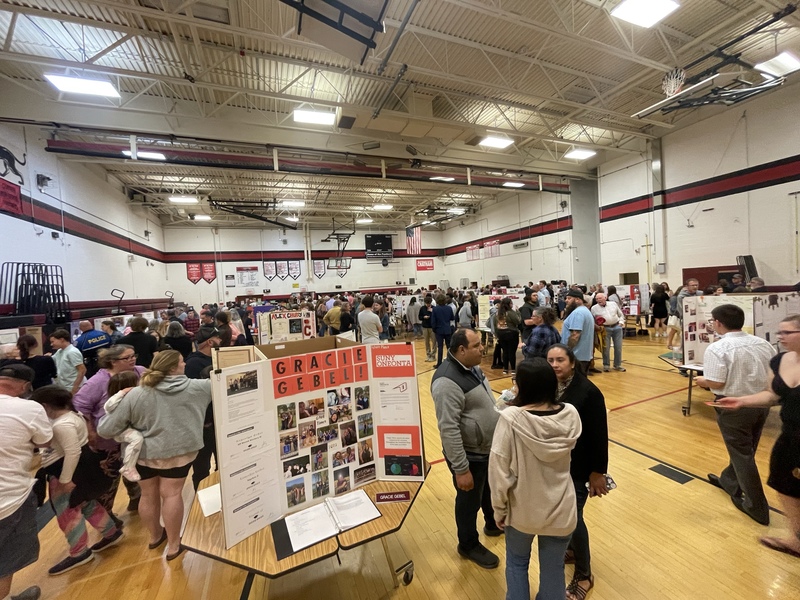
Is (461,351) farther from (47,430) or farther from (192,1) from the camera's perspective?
(192,1)

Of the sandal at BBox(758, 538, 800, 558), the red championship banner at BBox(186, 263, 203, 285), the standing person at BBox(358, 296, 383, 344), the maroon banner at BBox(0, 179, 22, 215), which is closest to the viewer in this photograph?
the sandal at BBox(758, 538, 800, 558)

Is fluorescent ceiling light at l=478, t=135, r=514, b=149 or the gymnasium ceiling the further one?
fluorescent ceiling light at l=478, t=135, r=514, b=149

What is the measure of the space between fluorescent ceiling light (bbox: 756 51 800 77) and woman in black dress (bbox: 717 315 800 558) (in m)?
6.81

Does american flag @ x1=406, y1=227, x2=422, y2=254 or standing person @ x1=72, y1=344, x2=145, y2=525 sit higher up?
american flag @ x1=406, y1=227, x2=422, y2=254

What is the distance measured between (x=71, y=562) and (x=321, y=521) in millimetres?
2301

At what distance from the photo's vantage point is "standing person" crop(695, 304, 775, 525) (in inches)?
92.3

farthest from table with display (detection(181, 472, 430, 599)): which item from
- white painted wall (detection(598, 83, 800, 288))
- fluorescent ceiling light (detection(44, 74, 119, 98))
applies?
white painted wall (detection(598, 83, 800, 288))

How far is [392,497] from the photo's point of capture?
1728 millimetres

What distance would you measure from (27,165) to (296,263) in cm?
1278

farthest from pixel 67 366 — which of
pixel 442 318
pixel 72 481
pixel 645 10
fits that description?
pixel 645 10

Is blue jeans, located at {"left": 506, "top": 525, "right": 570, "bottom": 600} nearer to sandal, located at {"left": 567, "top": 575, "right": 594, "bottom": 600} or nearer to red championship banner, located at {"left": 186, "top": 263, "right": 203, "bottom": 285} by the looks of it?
sandal, located at {"left": 567, "top": 575, "right": 594, "bottom": 600}

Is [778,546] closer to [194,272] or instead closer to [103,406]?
[103,406]

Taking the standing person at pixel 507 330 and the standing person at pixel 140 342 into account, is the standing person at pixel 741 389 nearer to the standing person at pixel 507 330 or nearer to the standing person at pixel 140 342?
the standing person at pixel 507 330

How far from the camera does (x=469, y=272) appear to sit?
21.3m
